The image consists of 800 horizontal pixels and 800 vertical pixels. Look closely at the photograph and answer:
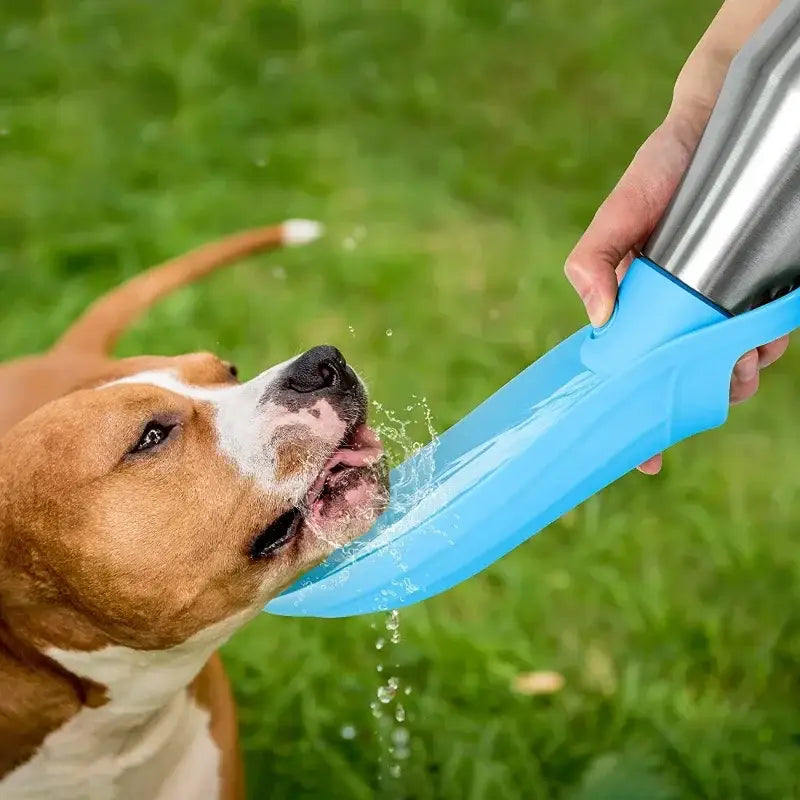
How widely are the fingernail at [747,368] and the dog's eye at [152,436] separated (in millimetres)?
863

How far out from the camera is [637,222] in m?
1.52

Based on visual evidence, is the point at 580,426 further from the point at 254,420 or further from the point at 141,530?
the point at 141,530

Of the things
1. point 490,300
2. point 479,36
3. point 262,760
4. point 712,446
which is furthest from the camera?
point 479,36

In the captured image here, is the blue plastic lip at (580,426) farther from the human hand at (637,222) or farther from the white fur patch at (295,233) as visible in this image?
the white fur patch at (295,233)

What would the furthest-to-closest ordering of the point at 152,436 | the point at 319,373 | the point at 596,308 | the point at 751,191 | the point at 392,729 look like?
the point at 392,729 < the point at 319,373 < the point at 152,436 < the point at 596,308 < the point at 751,191

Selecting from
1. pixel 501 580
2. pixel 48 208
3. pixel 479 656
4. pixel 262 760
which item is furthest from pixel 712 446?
pixel 48 208

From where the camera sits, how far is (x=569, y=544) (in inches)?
102

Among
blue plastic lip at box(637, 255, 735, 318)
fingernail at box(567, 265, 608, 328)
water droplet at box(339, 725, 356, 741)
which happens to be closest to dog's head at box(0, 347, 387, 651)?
fingernail at box(567, 265, 608, 328)

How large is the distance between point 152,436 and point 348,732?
1.05 m

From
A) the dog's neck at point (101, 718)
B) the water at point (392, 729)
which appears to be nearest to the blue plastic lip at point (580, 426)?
the dog's neck at point (101, 718)

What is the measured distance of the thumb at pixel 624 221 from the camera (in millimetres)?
1422

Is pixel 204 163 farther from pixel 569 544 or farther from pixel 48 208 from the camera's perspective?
pixel 569 544

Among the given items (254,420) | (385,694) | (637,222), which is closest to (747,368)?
(637,222)

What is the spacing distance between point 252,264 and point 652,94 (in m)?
1.55
